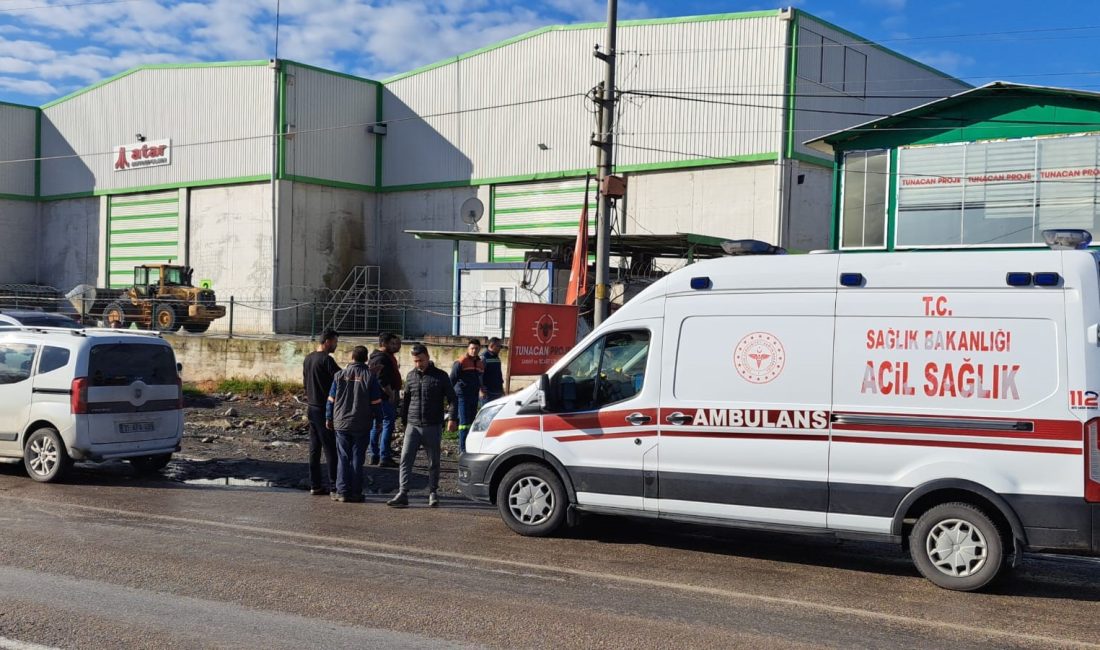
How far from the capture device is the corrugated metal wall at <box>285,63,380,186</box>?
119 ft

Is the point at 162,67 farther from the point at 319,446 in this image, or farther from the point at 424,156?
the point at 319,446

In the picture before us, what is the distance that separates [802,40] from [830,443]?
23.5m

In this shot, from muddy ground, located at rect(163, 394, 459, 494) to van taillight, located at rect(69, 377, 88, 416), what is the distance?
5.31ft

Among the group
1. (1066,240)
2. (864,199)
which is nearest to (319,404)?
(1066,240)

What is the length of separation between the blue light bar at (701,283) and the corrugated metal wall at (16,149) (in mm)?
43249

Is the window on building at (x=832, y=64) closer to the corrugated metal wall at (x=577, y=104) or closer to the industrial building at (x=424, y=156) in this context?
the industrial building at (x=424, y=156)

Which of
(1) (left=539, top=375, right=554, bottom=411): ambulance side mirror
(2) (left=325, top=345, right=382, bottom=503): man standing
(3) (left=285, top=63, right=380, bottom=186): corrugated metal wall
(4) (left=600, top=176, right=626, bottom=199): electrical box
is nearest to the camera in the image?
(1) (left=539, top=375, right=554, bottom=411): ambulance side mirror

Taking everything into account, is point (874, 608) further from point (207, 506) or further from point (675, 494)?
point (207, 506)

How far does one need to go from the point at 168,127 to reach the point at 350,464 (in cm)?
3303

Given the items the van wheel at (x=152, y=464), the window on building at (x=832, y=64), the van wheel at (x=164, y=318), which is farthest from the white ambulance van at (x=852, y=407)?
the van wheel at (x=164, y=318)

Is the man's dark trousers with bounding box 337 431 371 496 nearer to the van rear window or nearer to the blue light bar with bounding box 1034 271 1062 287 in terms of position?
the van rear window

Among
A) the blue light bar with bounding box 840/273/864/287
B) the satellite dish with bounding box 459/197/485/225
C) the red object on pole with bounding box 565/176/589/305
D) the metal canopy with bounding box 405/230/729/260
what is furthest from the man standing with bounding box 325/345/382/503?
the satellite dish with bounding box 459/197/485/225

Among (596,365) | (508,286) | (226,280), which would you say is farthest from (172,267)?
(596,365)

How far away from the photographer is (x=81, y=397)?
1127 cm
